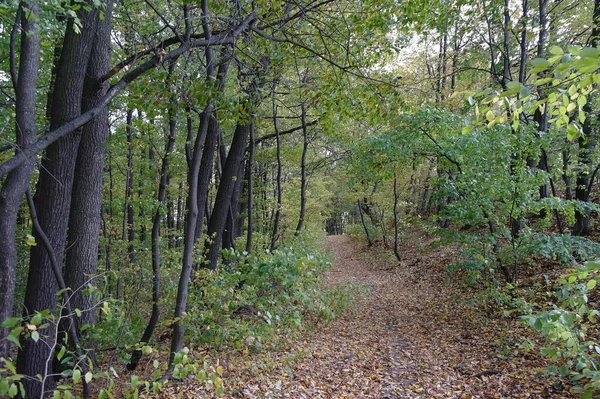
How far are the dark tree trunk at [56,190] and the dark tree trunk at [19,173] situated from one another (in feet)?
3.54

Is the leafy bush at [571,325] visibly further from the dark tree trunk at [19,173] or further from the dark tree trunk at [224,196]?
the dark tree trunk at [224,196]

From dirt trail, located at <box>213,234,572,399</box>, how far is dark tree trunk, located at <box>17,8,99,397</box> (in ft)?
8.22

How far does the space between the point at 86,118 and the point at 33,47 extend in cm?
74

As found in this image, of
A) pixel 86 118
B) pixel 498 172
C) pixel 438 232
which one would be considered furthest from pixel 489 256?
pixel 86 118

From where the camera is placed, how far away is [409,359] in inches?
212

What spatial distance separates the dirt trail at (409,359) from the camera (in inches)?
166

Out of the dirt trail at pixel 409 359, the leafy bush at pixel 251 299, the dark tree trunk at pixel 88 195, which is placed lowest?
the dirt trail at pixel 409 359

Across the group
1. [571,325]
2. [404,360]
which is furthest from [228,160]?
[571,325]

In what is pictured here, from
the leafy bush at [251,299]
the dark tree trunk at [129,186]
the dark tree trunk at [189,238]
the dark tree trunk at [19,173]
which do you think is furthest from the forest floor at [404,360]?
the dark tree trunk at [129,186]

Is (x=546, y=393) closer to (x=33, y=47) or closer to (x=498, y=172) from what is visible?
(x=498, y=172)

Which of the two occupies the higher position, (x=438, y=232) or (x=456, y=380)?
(x=438, y=232)

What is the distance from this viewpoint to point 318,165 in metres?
13.9

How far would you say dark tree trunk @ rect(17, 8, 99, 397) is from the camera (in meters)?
4.17

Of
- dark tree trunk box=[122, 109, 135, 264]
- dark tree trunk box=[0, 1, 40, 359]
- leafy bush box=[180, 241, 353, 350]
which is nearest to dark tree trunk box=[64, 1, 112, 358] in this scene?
dark tree trunk box=[0, 1, 40, 359]
